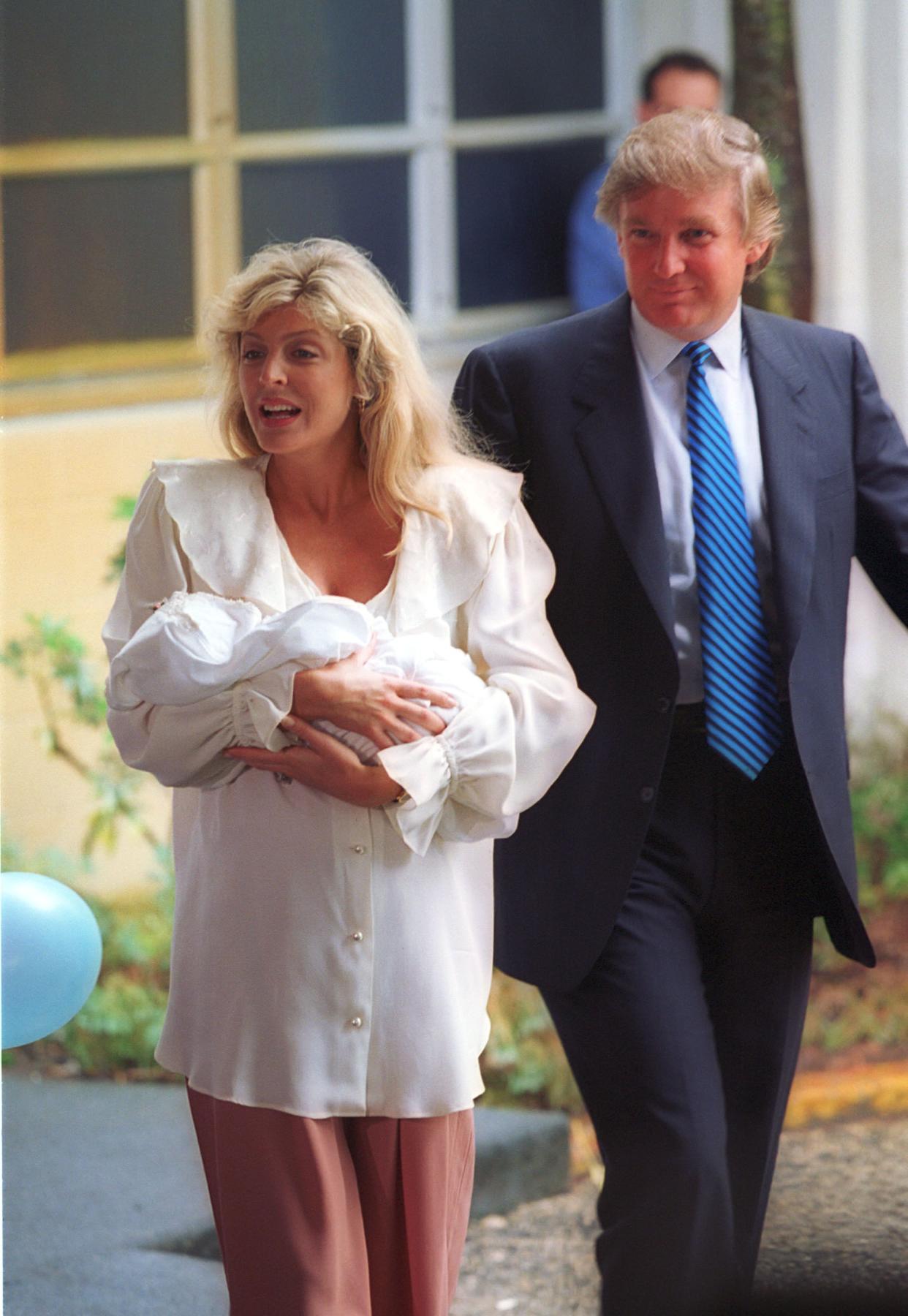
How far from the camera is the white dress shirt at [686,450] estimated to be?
2.85m

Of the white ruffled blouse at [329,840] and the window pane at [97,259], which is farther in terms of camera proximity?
the window pane at [97,259]

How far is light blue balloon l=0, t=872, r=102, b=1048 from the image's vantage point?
3.07 metres

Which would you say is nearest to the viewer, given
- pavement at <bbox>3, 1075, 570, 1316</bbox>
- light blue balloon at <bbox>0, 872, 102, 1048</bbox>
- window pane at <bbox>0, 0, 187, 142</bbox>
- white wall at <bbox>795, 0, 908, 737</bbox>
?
light blue balloon at <bbox>0, 872, 102, 1048</bbox>

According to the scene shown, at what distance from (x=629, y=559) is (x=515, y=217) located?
11.4 ft

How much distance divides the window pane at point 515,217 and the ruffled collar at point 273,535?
11.2 feet

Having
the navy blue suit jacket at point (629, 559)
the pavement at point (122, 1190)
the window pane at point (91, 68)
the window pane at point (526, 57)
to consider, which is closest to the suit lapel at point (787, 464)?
the navy blue suit jacket at point (629, 559)

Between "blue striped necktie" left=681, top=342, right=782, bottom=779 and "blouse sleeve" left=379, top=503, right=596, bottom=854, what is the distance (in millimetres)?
216

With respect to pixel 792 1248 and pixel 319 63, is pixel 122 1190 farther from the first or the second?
pixel 319 63

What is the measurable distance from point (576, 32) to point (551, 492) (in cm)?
360

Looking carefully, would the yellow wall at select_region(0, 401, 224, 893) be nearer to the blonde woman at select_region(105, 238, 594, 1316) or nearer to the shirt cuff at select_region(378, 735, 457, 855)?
the blonde woman at select_region(105, 238, 594, 1316)

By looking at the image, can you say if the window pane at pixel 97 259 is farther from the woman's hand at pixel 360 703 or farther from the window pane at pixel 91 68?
the woman's hand at pixel 360 703

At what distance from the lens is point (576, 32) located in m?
6.10

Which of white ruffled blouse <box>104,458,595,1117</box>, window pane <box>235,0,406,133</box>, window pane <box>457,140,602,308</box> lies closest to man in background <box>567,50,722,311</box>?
window pane <box>457,140,602,308</box>

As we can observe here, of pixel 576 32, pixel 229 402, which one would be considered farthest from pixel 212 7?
pixel 229 402
